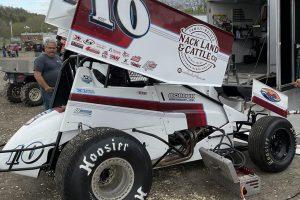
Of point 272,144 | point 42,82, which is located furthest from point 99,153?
point 42,82

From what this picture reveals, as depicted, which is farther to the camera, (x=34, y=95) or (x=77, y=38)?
(x=34, y=95)

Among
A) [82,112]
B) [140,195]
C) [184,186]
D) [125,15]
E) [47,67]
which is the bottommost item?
[184,186]

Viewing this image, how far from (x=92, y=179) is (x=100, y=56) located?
3.72 feet

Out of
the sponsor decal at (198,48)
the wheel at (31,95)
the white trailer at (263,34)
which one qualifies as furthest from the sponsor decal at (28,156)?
the wheel at (31,95)

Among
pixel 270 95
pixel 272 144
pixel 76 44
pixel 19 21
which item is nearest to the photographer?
pixel 76 44

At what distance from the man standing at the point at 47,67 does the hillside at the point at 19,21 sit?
8721cm

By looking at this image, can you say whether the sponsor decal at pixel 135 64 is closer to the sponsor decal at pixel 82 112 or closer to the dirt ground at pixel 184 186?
the sponsor decal at pixel 82 112

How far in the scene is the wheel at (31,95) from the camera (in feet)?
41.3

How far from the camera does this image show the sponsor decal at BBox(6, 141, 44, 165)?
14.6 feet

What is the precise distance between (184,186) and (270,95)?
5.46 ft

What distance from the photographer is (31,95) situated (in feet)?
41.7

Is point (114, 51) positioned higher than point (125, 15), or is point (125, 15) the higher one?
point (125, 15)

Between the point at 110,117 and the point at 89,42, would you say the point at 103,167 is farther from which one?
the point at 89,42

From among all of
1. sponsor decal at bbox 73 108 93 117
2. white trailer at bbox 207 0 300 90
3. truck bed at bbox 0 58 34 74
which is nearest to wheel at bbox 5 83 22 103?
truck bed at bbox 0 58 34 74
